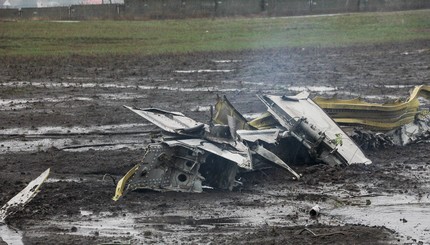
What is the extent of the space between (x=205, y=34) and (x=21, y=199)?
31.4m

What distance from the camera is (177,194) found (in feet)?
38.1

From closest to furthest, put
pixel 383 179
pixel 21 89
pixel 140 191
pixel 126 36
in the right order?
pixel 140 191 < pixel 383 179 < pixel 21 89 < pixel 126 36

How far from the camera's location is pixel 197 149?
11.4 metres

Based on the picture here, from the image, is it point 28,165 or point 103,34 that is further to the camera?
point 103,34

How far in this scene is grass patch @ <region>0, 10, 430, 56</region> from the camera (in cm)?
3600

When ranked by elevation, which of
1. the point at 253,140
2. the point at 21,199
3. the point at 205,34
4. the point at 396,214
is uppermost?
the point at 253,140

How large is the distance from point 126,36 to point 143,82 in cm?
1655

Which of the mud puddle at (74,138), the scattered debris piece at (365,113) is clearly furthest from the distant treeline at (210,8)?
the scattered debris piece at (365,113)

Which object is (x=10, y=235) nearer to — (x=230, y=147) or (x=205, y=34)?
(x=230, y=147)

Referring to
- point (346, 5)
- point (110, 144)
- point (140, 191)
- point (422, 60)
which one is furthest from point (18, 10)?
point (140, 191)

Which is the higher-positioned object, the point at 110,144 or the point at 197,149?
the point at 197,149

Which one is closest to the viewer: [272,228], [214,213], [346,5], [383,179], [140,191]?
[272,228]

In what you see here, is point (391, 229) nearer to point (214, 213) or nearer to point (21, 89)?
point (214, 213)

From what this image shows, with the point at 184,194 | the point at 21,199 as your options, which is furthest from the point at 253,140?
the point at 21,199
